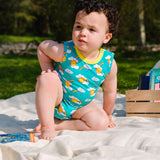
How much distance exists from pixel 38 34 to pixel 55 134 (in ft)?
67.7

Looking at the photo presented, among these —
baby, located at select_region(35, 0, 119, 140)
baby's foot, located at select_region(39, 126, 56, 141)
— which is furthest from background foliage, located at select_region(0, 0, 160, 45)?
→ baby's foot, located at select_region(39, 126, 56, 141)

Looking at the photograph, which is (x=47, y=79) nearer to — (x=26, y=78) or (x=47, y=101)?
(x=47, y=101)

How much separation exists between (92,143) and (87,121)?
36cm

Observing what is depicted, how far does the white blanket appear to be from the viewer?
1.75 m

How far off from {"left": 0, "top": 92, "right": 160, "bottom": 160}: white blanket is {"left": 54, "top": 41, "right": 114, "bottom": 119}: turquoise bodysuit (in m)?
0.23

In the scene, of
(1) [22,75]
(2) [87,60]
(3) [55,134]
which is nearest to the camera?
(3) [55,134]

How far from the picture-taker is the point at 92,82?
7.79 feet

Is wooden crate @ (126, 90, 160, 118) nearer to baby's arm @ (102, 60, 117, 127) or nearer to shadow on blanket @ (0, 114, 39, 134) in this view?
baby's arm @ (102, 60, 117, 127)

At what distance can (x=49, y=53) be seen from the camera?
92.9 inches

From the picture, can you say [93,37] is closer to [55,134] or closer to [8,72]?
[55,134]

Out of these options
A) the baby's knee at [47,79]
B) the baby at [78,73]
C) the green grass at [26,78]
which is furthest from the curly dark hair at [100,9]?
the green grass at [26,78]

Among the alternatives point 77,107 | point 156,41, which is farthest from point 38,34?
point 77,107

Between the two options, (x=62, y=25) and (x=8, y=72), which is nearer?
(x=8, y=72)

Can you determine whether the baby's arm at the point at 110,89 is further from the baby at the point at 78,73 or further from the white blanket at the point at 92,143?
the white blanket at the point at 92,143
